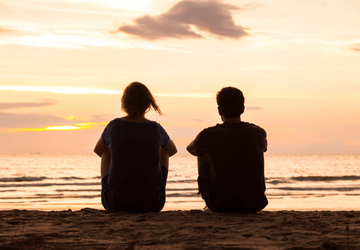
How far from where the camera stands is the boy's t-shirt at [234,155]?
4.38 meters

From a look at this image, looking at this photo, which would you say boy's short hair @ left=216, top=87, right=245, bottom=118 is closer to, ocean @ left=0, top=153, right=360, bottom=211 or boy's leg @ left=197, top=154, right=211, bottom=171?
boy's leg @ left=197, top=154, right=211, bottom=171

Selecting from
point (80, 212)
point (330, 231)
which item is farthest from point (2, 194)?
point (330, 231)

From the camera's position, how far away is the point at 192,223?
408 centimetres

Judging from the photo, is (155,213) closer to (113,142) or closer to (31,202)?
(113,142)

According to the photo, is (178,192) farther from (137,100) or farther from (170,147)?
(137,100)

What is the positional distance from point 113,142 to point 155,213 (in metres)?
1.01

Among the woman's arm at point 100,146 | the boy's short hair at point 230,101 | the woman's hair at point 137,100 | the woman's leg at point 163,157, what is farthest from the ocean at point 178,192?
the boy's short hair at point 230,101

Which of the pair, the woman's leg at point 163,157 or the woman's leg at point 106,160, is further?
the woman's leg at point 163,157

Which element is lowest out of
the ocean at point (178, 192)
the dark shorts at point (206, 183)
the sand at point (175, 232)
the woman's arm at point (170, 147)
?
the ocean at point (178, 192)

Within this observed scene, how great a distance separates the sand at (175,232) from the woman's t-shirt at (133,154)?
1.24 feet

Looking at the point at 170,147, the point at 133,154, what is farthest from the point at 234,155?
the point at 133,154

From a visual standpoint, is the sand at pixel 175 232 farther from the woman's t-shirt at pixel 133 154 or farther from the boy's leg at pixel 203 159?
the boy's leg at pixel 203 159

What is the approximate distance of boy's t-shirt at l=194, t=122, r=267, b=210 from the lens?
14.4ft

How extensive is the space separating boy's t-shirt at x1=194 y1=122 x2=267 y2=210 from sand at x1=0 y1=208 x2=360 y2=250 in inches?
13.9
